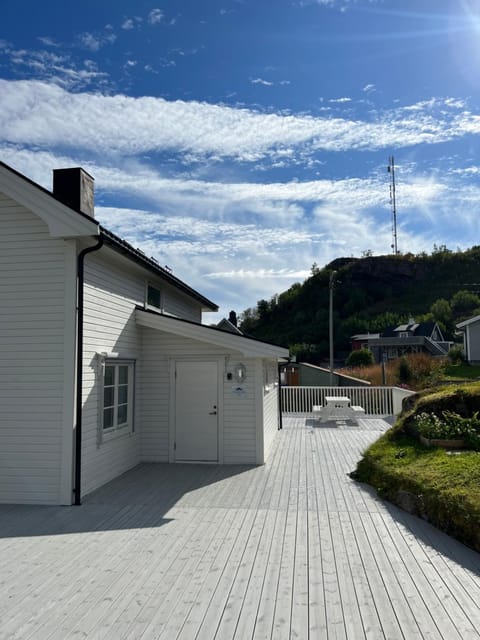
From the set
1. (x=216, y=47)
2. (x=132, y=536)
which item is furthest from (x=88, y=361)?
(x=216, y=47)

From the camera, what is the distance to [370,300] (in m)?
67.4

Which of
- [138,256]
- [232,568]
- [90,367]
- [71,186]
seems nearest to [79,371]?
[90,367]

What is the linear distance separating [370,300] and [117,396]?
6382cm

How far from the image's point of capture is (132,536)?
5.10 metres

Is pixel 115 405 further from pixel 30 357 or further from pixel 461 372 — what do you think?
pixel 461 372

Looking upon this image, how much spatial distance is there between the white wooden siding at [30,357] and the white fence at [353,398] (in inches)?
Answer: 420

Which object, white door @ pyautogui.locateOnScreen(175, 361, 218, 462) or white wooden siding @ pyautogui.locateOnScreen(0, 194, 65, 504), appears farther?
white door @ pyautogui.locateOnScreen(175, 361, 218, 462)

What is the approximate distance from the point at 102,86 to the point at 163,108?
1.41m

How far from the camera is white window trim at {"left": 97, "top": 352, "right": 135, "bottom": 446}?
7.11 meters

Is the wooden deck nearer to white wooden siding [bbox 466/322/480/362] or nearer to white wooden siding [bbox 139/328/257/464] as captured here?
white wooden siding [bbox 139/328/257/464]

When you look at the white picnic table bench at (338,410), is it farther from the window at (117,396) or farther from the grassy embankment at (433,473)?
the window at (117,396)

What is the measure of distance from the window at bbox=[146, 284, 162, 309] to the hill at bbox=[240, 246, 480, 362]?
4161cm

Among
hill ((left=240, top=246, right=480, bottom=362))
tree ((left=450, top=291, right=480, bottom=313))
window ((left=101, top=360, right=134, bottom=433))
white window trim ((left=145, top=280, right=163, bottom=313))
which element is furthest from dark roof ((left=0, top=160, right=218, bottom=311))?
tree ((left=450, top=291, right=480, bottom=313))

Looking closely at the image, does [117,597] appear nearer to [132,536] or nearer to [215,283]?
[132,536]
